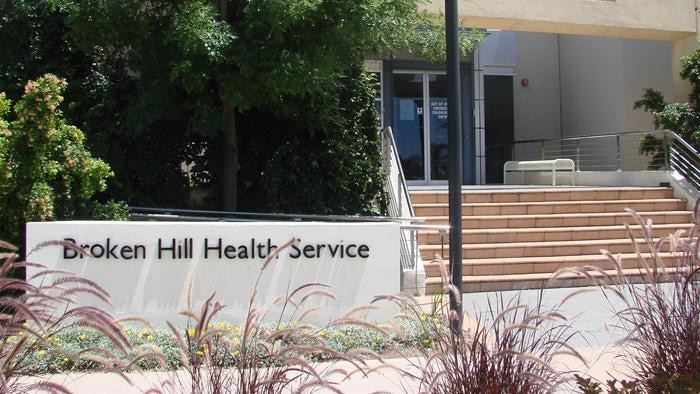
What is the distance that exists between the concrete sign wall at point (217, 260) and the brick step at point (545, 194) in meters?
4.45

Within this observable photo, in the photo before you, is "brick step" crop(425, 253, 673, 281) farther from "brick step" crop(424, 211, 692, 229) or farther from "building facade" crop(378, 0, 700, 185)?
"building facade" crop(378, 0, 700, 185)

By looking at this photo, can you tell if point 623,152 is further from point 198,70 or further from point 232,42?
point 198,70

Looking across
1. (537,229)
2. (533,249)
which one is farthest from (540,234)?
(533,249)

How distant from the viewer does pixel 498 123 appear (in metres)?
18.2

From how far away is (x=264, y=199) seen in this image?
10.6m

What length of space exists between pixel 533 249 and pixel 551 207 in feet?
5.23

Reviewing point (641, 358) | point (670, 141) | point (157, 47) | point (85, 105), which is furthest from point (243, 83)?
point (670, 141)

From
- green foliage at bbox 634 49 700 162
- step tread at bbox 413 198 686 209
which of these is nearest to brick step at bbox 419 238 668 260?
step tread at bbox 413 198 686 209

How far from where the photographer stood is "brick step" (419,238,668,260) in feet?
34.0

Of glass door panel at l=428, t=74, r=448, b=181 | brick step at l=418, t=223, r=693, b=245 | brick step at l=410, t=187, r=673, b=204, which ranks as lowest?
brick step at l=418, t=223, r=693, b=245

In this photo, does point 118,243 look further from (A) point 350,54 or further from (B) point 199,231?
(A) point 350,54

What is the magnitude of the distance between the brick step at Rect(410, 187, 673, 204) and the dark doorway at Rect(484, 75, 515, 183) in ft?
18.7

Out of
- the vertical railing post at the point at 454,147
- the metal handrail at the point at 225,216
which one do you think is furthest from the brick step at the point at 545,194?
the vertical railing post at the point at 454,147

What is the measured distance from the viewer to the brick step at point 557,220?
11.2 m
